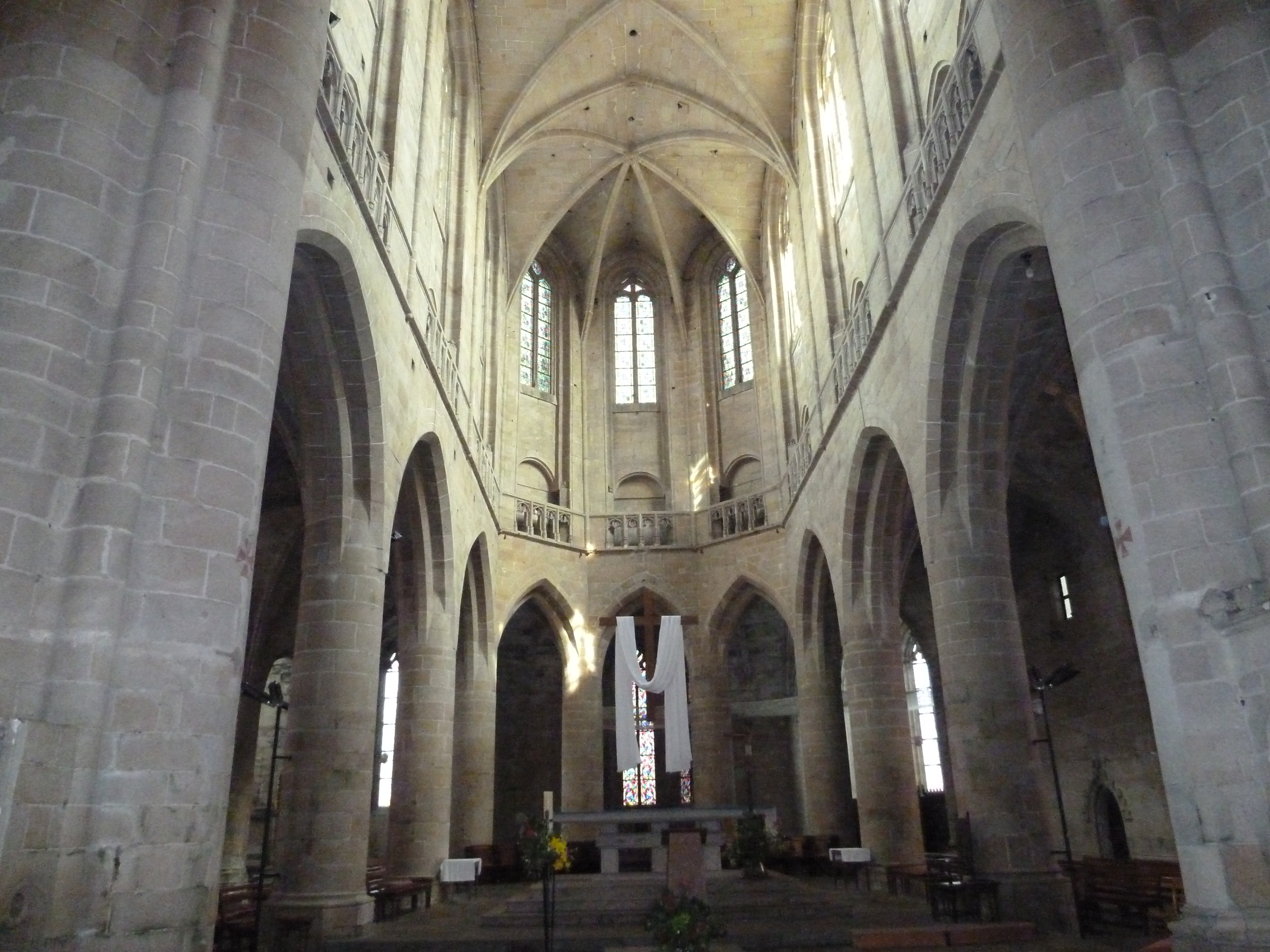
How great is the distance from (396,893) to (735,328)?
53.5ft

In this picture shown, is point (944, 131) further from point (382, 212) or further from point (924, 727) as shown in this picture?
point (924, 727)

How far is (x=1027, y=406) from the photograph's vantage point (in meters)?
13.5

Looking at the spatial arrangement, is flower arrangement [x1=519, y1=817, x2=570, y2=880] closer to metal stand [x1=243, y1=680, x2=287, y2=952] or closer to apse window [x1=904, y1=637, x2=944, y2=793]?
metal stand [x1=243, y1=680, x2=287, y2=952]

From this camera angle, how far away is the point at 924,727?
2359 centimetres

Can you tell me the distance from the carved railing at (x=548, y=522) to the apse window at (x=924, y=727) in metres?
8.25

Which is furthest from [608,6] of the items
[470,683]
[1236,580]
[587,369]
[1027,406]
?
[1236,580]

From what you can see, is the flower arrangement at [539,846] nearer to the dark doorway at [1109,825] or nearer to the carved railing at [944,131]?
the carved railing at [944,131]

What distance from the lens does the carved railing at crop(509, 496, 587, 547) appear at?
A: 21578 millimetres

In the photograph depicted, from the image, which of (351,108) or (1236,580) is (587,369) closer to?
(351,108)

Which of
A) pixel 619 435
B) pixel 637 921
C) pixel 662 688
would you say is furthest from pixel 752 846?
pixel 619 435

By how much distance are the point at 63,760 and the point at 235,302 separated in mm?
3130

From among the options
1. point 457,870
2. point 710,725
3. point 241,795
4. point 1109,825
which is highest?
point 710,725

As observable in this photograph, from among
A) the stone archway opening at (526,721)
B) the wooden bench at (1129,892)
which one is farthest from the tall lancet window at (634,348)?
the wooden bench at (1129,892)

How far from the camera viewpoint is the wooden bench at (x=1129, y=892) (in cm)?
1220
